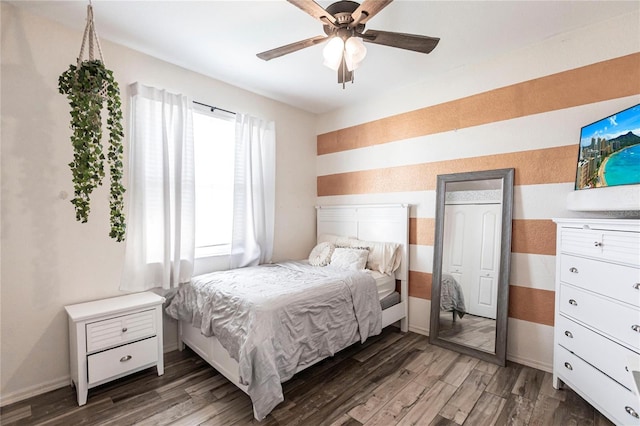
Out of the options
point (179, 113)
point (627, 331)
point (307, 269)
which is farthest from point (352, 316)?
point (179, 113)

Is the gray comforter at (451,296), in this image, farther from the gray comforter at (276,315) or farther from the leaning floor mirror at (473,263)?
the gray comforter at (276,315)

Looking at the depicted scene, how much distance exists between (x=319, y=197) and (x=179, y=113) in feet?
6.92

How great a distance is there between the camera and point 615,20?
2.06 m

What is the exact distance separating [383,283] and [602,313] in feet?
5.32

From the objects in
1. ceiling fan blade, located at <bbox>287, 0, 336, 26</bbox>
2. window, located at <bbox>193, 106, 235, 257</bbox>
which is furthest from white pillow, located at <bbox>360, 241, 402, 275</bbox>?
ceiling fan blade, located at <bbox>287, 0, 336, 26</bbox>

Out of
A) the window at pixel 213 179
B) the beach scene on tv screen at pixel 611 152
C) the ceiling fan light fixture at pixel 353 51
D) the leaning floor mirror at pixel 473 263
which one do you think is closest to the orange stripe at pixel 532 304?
the leaning floor mirror at pixel 473 263

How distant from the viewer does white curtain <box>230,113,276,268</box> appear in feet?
10.3

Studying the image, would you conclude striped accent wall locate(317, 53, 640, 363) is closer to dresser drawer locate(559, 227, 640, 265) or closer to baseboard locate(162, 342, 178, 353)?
dresser drawer locate(559, 227, 640, 265)

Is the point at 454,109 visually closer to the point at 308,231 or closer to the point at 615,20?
the point at 615,20

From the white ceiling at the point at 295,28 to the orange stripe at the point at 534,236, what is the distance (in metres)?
1.52

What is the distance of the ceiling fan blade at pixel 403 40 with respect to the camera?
5.46 ft

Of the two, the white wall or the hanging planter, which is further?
the white wall

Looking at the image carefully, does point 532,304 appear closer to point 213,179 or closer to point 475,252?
point 475,252

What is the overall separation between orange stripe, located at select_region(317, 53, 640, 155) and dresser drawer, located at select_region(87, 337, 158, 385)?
9.98 feet
